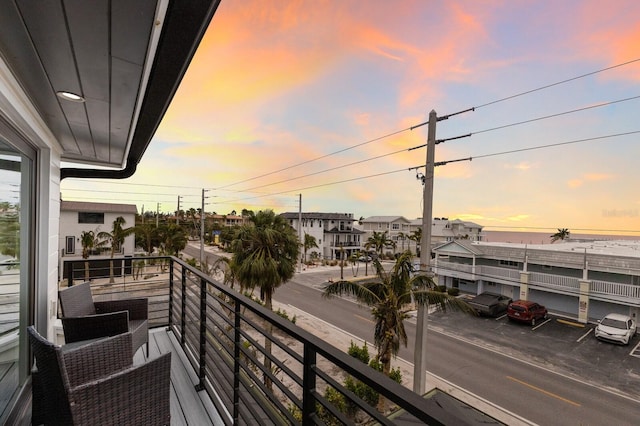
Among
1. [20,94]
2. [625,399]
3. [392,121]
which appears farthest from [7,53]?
[392,121]

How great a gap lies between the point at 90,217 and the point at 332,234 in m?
22.7

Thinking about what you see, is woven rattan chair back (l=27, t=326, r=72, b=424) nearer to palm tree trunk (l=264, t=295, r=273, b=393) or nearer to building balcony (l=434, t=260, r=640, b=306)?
palm tree trunk (l=264, t=295, r=273, b=393)

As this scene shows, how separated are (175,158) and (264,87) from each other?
14.1 m

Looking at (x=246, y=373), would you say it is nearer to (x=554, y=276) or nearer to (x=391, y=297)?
(x=391, y=297)

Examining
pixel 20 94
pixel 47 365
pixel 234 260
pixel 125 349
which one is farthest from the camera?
pixel 234 260

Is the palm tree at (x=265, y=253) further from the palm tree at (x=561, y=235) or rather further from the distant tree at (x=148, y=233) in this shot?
the palm tree at (x=561, y=235)

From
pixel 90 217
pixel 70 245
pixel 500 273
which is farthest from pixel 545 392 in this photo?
pixel 90 217

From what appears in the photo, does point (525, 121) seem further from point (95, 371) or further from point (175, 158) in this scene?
point (175, 158)

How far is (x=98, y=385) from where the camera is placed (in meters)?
1.24

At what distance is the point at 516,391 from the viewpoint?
8352 mm

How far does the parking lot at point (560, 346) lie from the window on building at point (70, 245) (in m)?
22.7

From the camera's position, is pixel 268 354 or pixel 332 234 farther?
pixel 332 234

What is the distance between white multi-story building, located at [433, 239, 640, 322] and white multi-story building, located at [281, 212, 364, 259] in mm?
15094

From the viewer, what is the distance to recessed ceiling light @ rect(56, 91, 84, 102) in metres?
1.77
